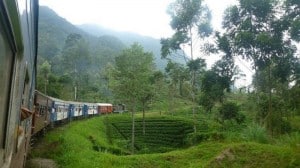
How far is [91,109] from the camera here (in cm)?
4253

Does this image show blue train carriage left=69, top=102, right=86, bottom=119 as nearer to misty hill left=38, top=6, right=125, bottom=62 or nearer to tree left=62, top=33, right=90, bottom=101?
tree left=62, top=33, right=90, bottom=101

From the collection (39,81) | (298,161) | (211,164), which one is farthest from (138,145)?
(298,161)

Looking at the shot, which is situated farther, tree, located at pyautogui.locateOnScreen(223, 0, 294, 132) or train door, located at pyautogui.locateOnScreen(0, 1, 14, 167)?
tree, located at pyautogui.locateOnScreen(223, 0, 294, 132)

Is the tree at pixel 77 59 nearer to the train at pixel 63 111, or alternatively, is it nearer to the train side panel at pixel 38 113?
the train at pixel 63 111

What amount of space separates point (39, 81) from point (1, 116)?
42446mm

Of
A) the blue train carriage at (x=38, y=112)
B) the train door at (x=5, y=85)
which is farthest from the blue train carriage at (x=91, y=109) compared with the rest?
the train door at (x=5, y=85)

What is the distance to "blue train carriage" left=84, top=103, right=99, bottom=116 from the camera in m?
39.5

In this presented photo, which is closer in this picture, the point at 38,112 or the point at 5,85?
the point at 5,85

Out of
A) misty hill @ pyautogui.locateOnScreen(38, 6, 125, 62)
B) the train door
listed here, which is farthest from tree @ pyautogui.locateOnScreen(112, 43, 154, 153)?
misty hill @ pyautogui.locateOnScreen(38, 6, 125, 62)

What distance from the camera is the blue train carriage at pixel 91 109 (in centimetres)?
3947

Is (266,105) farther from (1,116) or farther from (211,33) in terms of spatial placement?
(1,116)

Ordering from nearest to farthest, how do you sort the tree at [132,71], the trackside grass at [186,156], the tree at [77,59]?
the trackside grass at [186,156] < the tree at [132,71] < the tree at [77,59]

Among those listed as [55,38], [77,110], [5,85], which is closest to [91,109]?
[77,110]

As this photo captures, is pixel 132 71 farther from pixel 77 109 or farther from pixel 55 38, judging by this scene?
pixel 55 38
